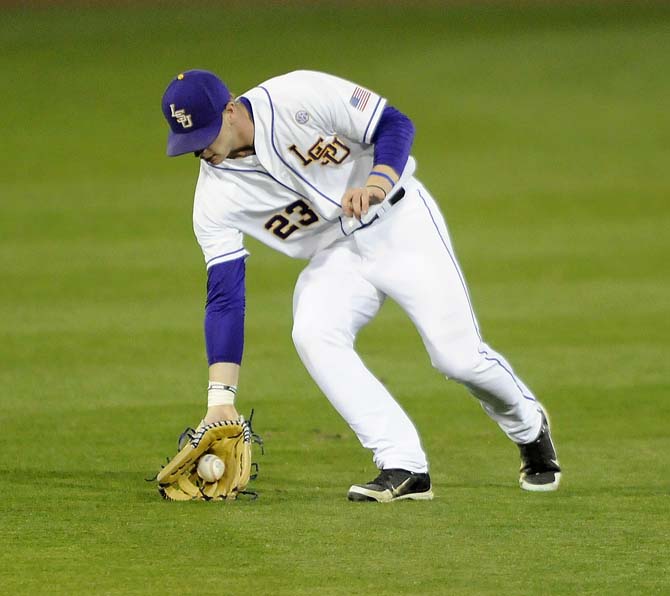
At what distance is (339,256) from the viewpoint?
561 cm

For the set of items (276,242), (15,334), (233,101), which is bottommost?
(15,334)

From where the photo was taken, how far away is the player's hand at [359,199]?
200 inches

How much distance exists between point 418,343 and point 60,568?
5.32 m

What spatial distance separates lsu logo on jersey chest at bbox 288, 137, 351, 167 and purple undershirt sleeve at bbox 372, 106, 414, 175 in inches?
5.6

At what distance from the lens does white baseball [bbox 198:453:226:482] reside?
5.38 m

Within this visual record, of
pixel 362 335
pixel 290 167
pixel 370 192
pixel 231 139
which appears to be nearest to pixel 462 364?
pixel 370 192

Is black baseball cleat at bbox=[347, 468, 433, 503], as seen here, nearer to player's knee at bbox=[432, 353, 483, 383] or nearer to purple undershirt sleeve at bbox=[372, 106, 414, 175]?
player's knee at bbox=[432, 353, 483, 383]

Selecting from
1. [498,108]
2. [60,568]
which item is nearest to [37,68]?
[498,108]

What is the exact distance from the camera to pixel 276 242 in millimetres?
A: 5719

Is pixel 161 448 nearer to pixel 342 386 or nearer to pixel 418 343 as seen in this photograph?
pixel 342 386

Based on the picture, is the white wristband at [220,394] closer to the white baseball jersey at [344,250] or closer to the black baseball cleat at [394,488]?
the white baseball jersey at [344,250]

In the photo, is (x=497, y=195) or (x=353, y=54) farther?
(x=353, y=54)

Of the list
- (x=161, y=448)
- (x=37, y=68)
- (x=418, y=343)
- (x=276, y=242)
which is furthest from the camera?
(x=37, y=68)

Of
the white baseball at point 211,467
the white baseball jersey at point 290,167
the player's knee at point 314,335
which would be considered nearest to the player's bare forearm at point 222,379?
the white baseball at point 211,467
